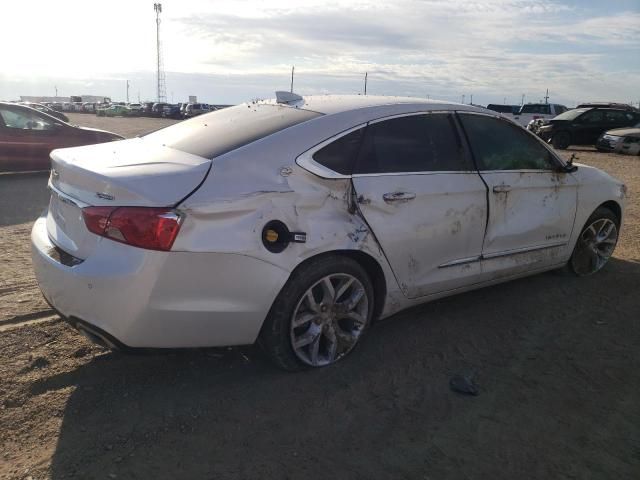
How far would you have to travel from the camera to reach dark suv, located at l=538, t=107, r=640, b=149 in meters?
21.8

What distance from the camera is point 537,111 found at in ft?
92.7

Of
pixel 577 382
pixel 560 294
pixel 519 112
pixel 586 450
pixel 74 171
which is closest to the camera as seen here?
pixel 586 450

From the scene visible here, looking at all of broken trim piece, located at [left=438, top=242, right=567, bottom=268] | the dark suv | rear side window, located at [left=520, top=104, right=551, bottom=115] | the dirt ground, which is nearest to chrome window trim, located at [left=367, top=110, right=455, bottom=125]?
broken trim piece, located at [left=438, top=242, right=567, bottom=268]

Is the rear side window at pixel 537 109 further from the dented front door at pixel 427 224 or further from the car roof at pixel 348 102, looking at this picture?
the dented front door at pixel 427 224

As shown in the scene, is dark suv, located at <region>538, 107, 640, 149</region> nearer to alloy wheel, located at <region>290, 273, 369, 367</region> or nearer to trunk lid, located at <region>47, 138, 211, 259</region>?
alloy wheel, located at <region>290, 273, 369, 367</region>

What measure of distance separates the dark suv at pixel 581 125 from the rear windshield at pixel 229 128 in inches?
787

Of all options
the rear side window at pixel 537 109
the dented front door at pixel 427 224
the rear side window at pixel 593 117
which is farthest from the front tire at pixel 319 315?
the rear side window at pixel 537 109

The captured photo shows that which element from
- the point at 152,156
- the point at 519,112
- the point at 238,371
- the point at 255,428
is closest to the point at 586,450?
the point at 255,428

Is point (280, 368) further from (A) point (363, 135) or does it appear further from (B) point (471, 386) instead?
(A) point (363, 135)

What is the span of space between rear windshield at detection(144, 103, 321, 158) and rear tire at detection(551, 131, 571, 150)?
803 inches

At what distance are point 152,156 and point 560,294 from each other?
3.53 metres

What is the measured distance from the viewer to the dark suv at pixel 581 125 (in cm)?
2180

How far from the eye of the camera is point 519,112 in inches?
1144

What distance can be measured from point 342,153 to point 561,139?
2094 centimetres
